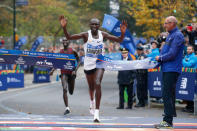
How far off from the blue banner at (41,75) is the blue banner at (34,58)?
13.7 meters

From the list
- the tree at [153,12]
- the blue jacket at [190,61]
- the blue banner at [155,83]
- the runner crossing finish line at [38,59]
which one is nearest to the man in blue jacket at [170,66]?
the runner crossing finish line at [38,59]

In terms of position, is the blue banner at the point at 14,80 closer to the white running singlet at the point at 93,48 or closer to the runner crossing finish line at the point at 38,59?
the runner crossing finish line at the point at 38,59

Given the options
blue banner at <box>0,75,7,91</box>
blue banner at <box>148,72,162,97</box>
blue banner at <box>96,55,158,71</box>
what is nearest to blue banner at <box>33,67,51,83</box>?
blue banner at <box>0,75,7,91</box>

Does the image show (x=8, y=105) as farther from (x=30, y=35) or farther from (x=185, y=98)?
(x=30, y=35)

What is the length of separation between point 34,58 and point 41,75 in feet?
47.4

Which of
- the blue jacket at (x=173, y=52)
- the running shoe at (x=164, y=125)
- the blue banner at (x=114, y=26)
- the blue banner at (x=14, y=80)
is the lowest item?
the running shoe at (x=164, y=125)

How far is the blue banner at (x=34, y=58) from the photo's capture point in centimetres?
1194

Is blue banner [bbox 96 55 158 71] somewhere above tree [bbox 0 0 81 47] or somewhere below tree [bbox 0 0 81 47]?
below

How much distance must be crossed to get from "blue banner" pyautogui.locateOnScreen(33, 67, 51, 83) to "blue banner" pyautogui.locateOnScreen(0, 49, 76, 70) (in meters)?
13.7

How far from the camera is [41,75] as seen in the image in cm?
2630

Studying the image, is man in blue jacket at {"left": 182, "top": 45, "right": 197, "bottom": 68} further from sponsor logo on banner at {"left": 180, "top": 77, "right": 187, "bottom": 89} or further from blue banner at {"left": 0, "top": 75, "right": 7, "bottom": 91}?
blue banner at {"left": 0, "top": 75, "right": 7, "bottom": 91}

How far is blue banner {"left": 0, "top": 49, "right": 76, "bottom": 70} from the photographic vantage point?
1194cm

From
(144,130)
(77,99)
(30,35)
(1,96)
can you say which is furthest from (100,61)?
(30,35)

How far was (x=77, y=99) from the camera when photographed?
679 inches
